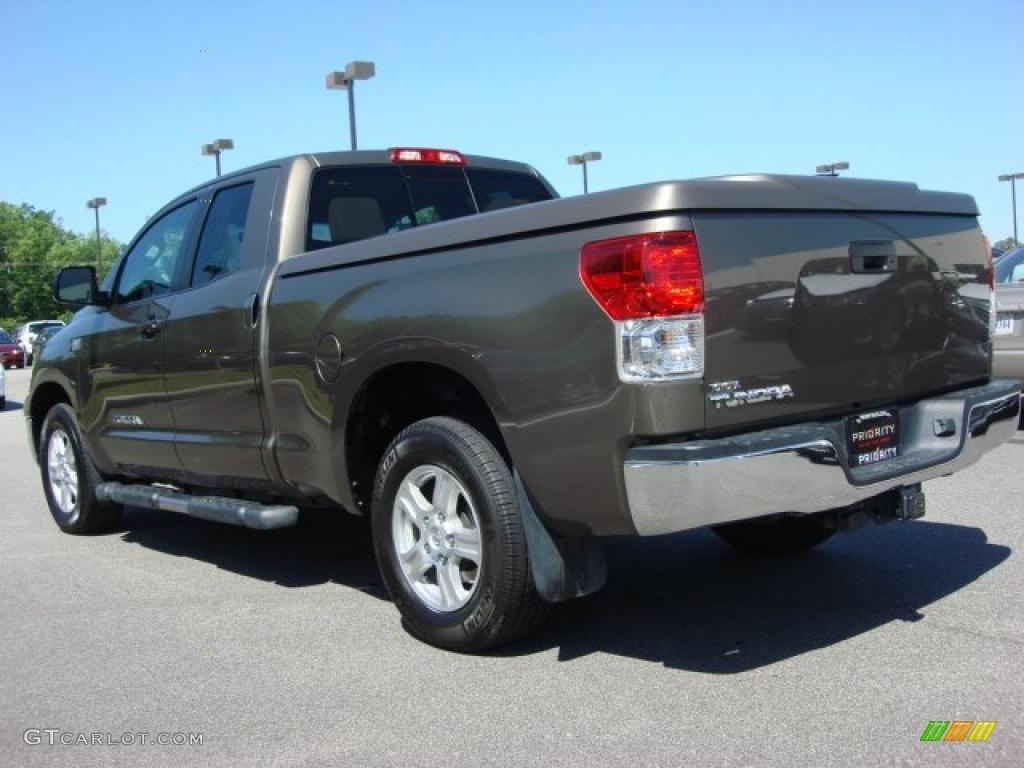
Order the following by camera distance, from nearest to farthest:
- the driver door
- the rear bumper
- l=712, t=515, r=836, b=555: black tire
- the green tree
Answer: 1. the rear bumper
2. l=712, t=515, r=836, b=555: black tire
3. the driver door
4. the green tree

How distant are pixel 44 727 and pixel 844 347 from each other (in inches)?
123

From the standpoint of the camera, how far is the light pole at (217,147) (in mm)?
29422

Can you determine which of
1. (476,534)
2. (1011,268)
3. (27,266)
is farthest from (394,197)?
(27,266)

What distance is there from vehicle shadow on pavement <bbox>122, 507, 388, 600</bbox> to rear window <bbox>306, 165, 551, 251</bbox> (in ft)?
5.81

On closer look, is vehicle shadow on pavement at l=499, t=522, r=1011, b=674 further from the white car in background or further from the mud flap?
the white car in background

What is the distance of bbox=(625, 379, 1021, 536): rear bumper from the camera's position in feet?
10.7

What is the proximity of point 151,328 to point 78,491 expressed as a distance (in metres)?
1.69

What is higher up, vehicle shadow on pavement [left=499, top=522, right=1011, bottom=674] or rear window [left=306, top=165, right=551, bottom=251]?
rear window [left=306, top=165, right=551, bottom=251]

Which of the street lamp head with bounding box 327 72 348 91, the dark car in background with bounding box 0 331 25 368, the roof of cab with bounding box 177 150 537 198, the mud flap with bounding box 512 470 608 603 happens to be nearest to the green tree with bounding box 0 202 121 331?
the dark car in background with bounding box 0 331 25 368

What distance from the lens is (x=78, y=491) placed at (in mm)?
6801

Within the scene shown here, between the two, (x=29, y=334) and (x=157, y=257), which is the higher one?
(x=157, y=257)

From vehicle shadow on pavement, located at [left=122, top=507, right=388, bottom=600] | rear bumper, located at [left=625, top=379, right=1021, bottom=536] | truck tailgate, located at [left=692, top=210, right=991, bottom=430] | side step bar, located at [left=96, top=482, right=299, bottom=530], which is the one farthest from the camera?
vehicle shadow on pavement, located at [left=122, top=507, right=388, bottom=600]

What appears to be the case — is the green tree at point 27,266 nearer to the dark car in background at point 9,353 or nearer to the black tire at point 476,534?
the dark car in background at point 9,353

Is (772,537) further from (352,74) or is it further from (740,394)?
(352,74)
